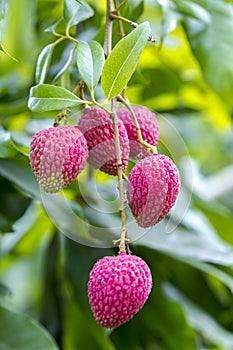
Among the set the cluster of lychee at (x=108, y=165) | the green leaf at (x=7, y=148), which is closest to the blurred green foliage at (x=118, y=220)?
the green leaf at (x=7, y=148)

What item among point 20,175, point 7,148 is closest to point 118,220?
point 20,175

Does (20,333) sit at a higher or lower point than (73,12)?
lower

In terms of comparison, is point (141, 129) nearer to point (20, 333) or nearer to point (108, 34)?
point (108, 34)

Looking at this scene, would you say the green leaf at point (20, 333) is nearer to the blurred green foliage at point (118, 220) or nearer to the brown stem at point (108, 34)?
the blurred green foliage at point (118, 220)

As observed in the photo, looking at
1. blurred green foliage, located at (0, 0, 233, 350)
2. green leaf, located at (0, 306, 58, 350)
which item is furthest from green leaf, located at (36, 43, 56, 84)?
green leaf, located at (0, 306, 58, 350)

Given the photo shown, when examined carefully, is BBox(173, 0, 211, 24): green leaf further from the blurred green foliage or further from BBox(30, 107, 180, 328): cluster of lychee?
BBox(30, 107, 180, 328): cluster of lychee

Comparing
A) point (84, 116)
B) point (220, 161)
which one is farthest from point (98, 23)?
point (220, 161)

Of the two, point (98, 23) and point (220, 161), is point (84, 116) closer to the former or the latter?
point (98, 23)
